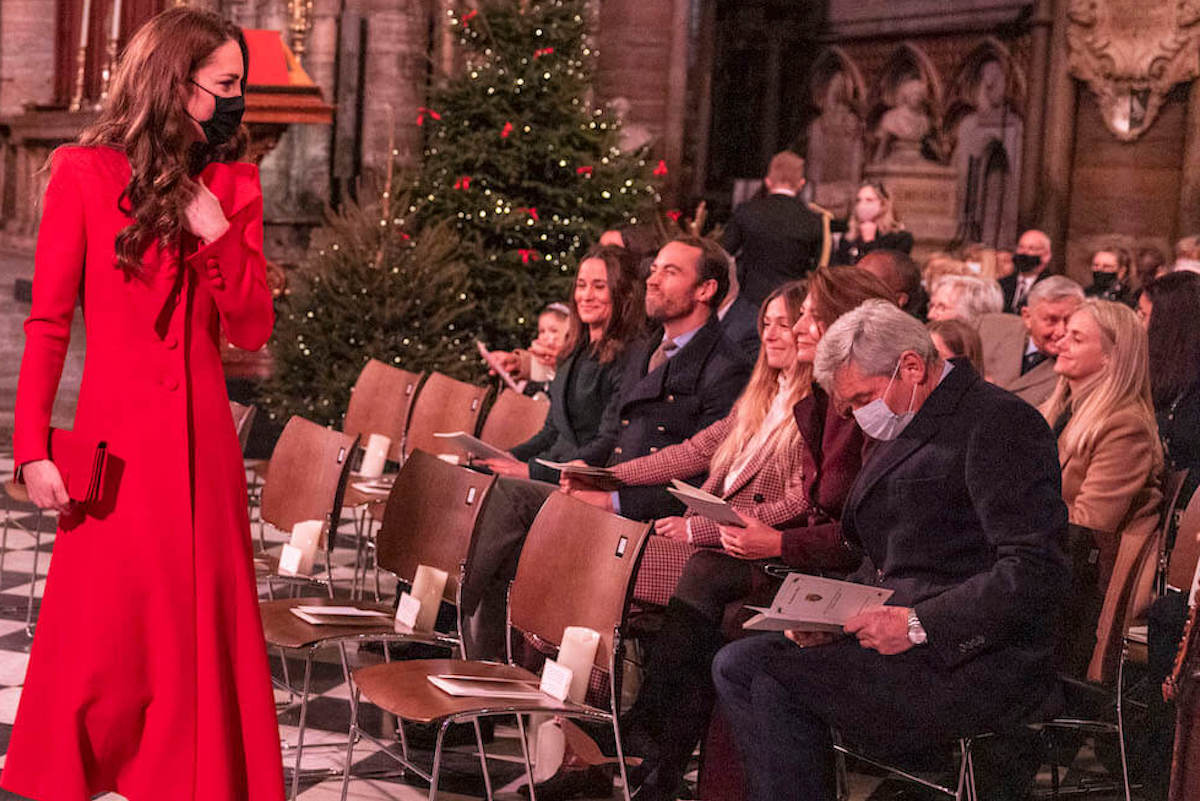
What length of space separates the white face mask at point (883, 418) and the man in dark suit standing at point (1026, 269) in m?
6.58

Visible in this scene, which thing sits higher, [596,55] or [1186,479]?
[596,55]

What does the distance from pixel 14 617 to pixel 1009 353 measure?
4.24 meters

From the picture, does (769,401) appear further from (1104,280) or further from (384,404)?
(1104,280)

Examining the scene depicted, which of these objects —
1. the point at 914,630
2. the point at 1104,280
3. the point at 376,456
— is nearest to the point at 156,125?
the point at 914,630

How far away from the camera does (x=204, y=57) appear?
9.37 ft

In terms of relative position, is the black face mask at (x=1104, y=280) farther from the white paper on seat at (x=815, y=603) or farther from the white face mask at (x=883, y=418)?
the white paper on seat at (x=815, y=603)

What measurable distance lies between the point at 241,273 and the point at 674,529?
6.00ft

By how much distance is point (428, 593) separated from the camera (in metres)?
4.13

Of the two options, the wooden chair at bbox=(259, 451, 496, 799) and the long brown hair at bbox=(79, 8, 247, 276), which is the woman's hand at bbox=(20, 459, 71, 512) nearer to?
the long brown hair at bbox=(79, 8, 247, 276)

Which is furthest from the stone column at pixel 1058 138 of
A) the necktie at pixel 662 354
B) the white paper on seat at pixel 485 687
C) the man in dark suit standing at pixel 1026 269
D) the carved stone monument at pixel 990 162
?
the white paper on seat at pixel 485 687

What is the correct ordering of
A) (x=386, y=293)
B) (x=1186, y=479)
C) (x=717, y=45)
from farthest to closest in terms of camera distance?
(x=717, y=45) < (x=386, y=293) < (x=1186, y=479)

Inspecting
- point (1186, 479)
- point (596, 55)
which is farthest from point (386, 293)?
point (1186, 479)

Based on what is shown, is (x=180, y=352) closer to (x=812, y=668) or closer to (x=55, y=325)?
(x=55, y=325)

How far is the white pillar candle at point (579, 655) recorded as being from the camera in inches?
141
